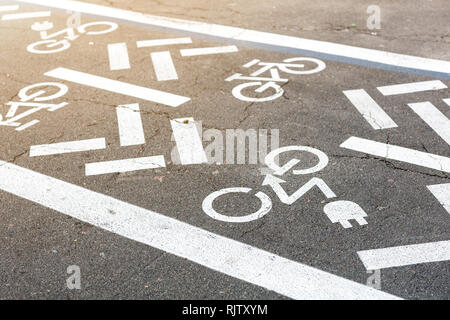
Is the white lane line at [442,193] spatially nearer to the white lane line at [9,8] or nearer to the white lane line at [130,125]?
the white lane line at [130,125]

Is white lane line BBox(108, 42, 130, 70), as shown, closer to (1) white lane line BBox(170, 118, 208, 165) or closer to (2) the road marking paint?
(2) the road marking paint

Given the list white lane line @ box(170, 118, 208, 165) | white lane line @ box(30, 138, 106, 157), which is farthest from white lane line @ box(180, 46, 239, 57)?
white lane line @ box(30, 138, 106, 157)

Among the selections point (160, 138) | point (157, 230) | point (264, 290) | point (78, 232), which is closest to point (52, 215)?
point (78, 232)

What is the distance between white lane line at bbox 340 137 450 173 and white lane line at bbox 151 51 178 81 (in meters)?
2.91

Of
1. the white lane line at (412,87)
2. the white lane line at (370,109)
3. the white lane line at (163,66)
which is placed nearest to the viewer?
the white lane line at (370,109)

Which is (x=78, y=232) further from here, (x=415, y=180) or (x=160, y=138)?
(x=415, y=180)

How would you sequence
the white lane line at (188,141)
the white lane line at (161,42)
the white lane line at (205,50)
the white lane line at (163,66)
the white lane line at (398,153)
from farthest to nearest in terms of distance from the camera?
the white lane line at (161,42) → the white lane line at (205,50) → the white lane line at (163,66) → the white lane line at (188,141) → the white lane line at (398,153)

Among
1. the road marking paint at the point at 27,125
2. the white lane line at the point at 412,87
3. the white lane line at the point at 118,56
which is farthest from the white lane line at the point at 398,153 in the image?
the white lane line at the point at 118,56

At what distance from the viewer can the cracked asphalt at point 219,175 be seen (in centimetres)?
434

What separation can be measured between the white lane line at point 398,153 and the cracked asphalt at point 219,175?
10 centimetres

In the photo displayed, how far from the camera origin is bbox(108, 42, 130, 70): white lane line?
838cm

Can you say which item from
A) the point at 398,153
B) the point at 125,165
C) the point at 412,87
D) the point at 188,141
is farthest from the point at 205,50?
the point at 398,153

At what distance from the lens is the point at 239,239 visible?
4723mm

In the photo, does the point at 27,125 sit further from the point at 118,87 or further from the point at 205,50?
the point at 205,50
